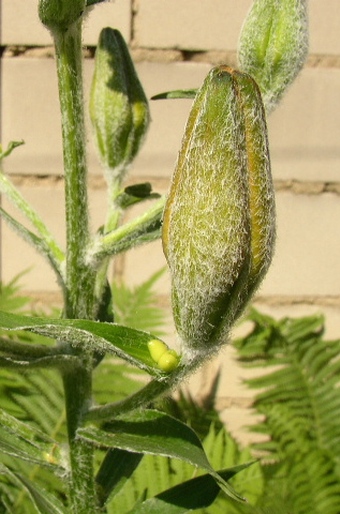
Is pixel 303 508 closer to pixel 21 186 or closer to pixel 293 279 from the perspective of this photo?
pixel 293 279

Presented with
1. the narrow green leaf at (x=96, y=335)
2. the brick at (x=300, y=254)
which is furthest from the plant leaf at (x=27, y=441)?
the brick at (x=300, y=254)

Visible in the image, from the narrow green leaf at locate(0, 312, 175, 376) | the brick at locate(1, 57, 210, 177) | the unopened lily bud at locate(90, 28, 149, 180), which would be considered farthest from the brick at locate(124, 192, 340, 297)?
the narrow green leaf at locate(0, 312, 175, 376)

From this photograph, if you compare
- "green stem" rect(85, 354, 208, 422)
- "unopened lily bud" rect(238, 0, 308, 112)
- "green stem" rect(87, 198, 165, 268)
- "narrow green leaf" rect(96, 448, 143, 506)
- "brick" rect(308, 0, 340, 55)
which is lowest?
"narrow green leaf" rect(96, 448, 143, 506)

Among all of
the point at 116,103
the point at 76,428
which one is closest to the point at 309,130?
the point at 116,103

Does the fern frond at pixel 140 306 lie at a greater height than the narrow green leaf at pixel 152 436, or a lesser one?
lesser

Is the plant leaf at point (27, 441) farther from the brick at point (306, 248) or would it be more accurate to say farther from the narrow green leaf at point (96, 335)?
the brick at point (306, 248)

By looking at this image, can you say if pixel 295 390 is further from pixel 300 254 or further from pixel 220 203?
pixel 220 203

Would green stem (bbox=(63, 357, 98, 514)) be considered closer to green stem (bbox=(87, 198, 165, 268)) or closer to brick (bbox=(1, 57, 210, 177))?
green stem (bbox=(87, 198, 165, 268))
